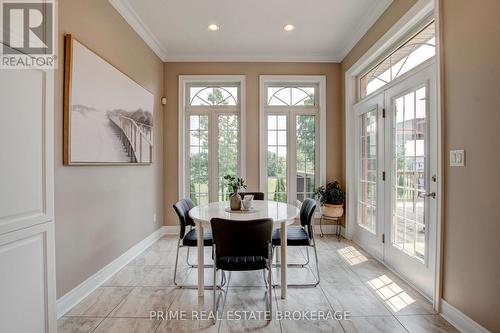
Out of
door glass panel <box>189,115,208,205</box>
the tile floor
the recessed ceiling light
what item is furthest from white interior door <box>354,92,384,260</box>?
door glass panel <box>189,115,208,205</box>

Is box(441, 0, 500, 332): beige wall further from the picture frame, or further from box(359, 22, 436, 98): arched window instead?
the picture frame

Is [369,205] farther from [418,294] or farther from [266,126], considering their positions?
[266,126]

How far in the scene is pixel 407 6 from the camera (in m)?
2.43

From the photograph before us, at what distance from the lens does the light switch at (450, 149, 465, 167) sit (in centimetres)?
180

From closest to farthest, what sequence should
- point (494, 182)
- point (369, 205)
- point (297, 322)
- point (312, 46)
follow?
1. point (494, 182)
2. point (297, 322)
3. point (369, 205)
4. point (312, 46)

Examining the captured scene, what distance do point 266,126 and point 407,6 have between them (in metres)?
2.37

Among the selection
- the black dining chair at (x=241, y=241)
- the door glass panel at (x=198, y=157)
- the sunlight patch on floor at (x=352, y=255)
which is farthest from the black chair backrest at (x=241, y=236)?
the door glass panel at (x=198, y=157)

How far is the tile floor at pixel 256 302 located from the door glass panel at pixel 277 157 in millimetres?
1488

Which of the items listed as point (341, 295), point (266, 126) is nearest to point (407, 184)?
point (341, 295)

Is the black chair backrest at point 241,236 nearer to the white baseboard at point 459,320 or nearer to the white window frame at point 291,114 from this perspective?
the white baseboard at point 459,320

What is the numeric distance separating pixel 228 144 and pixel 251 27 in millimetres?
1776

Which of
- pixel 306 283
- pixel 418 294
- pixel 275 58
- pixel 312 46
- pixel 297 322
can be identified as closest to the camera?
pixel 297 322

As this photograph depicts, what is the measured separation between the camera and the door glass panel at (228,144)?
4305 mm

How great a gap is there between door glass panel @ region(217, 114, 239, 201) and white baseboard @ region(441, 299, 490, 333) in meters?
3.05
